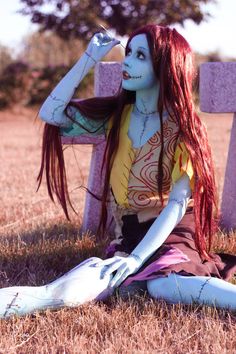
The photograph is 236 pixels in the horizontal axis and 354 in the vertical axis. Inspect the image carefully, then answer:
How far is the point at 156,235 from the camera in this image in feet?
10.2

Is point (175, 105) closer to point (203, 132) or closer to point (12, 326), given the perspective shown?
point (203, 132)

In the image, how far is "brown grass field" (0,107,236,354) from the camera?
263 centimetres

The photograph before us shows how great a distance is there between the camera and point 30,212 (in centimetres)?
529

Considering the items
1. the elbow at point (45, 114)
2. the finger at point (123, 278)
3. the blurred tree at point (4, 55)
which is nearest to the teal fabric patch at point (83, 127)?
the elbow at point (45, 114)

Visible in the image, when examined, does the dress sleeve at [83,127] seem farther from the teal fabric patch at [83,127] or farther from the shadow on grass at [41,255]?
the shadow on grass at [41,255]

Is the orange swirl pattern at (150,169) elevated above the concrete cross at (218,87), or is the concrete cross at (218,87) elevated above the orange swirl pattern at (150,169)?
the concrete cross at (218,87)

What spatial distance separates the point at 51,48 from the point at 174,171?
26969mm

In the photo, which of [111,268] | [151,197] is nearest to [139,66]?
[151,197]

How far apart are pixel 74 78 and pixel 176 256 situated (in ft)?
2.92

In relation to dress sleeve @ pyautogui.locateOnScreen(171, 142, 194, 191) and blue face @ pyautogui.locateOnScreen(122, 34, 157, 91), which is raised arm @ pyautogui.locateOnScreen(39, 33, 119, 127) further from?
dress sleeve @ pyautogui.locateOnScreen(171, 142, 194, 191)

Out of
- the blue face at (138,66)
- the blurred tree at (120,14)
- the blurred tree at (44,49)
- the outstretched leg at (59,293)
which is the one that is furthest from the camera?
the blurred tree at (44,49)

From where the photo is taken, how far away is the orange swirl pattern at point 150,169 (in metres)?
3.31

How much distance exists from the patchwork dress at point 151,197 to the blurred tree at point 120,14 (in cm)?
1352

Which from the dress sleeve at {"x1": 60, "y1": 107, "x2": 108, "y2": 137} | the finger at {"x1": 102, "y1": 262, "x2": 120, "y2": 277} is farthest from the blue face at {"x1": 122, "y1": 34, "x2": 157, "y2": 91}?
the finger at {"x1": 102, "y1": 262, "x2": 120, "y2": 277}
